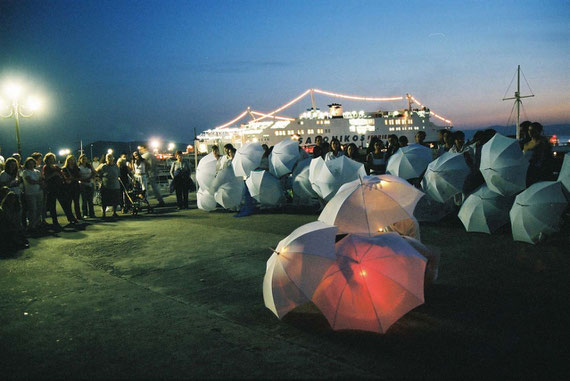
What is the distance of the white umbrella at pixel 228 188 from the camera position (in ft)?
34.8

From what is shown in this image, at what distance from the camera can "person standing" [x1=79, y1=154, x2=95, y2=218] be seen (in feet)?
36.0

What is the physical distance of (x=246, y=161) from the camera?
1046cm

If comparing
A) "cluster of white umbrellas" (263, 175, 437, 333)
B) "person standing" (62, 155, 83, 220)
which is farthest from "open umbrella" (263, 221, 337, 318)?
"person standing" (62, 155, 83, 220)

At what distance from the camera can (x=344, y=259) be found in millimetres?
3447

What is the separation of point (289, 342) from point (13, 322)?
9.43 ft

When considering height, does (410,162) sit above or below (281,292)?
above

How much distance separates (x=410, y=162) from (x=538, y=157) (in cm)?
223

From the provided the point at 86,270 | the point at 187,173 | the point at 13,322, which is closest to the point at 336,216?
the point at 13,322

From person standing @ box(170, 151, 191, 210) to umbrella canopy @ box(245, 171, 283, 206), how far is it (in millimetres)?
2853

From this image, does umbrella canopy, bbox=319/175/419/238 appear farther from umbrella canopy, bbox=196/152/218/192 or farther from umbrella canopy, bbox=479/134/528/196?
umbrella canopy, bbox=196/152/218/192

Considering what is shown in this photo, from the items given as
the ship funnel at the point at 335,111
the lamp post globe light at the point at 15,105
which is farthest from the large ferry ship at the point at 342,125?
the lamp post globe light at the point at 15,105

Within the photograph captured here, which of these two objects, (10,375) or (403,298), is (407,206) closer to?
(403,298)

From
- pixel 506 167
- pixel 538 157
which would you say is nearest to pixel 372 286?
pixel 506 167

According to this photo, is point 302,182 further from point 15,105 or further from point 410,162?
point 15,105
